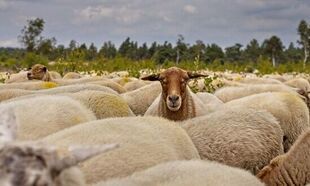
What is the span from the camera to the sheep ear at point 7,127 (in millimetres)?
2904

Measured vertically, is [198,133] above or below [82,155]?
below

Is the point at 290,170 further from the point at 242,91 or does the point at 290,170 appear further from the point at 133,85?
the point at 133,85

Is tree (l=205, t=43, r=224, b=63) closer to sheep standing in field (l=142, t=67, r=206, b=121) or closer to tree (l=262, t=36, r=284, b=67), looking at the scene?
tree (l=262, t=36, r=284, b=67)

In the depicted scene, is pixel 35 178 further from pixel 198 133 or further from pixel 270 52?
pixel 270 52

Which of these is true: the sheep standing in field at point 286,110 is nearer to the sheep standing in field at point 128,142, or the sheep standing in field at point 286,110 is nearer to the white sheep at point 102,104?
the white sheep at point 102,104

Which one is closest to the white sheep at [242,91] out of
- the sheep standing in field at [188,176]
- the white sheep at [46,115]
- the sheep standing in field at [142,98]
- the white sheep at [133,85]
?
the sheep standing in field at [142,98]

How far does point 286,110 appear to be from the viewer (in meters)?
10.3

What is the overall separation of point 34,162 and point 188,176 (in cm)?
195

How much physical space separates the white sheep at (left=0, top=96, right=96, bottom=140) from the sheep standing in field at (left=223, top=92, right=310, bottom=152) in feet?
12.1

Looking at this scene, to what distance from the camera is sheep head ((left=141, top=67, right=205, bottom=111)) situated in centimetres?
937

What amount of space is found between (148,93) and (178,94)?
283cm

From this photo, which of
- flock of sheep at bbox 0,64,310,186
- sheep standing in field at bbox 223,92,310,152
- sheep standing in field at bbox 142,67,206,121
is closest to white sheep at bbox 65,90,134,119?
flock of sheep at bbox 0,64,310,186

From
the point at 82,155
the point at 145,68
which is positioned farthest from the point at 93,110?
the point at 145,68

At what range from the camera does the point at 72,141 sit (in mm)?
5176
